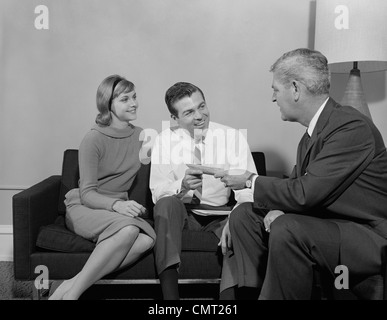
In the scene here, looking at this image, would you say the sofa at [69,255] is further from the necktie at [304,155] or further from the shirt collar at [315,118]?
the shirt collar at [315,118]

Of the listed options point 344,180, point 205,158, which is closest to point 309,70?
point 344,180

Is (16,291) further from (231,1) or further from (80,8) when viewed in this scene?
(231,1)

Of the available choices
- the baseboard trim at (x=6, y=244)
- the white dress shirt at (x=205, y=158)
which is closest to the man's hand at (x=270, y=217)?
the white dress shirt at (x=205, y=158)

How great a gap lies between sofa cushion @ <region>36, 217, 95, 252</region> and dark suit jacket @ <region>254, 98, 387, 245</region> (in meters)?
0.82

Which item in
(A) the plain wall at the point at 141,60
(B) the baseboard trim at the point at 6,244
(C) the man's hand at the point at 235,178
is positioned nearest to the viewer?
(C) the man's hand at the point at 235,178

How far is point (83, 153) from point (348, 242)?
1180 mm

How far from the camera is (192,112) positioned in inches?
92.0

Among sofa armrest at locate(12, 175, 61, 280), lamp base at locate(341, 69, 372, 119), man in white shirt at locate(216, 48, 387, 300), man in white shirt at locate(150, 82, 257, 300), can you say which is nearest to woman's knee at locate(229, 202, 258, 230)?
man in white shirt at locate(216, 48, 387, 300)

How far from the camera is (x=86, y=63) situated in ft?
9.53

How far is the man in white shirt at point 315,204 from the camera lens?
1.67 m

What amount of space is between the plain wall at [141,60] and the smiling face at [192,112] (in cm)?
58

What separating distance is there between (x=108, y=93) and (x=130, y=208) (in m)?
0.56

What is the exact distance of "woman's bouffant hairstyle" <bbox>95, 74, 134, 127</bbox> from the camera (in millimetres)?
2369
